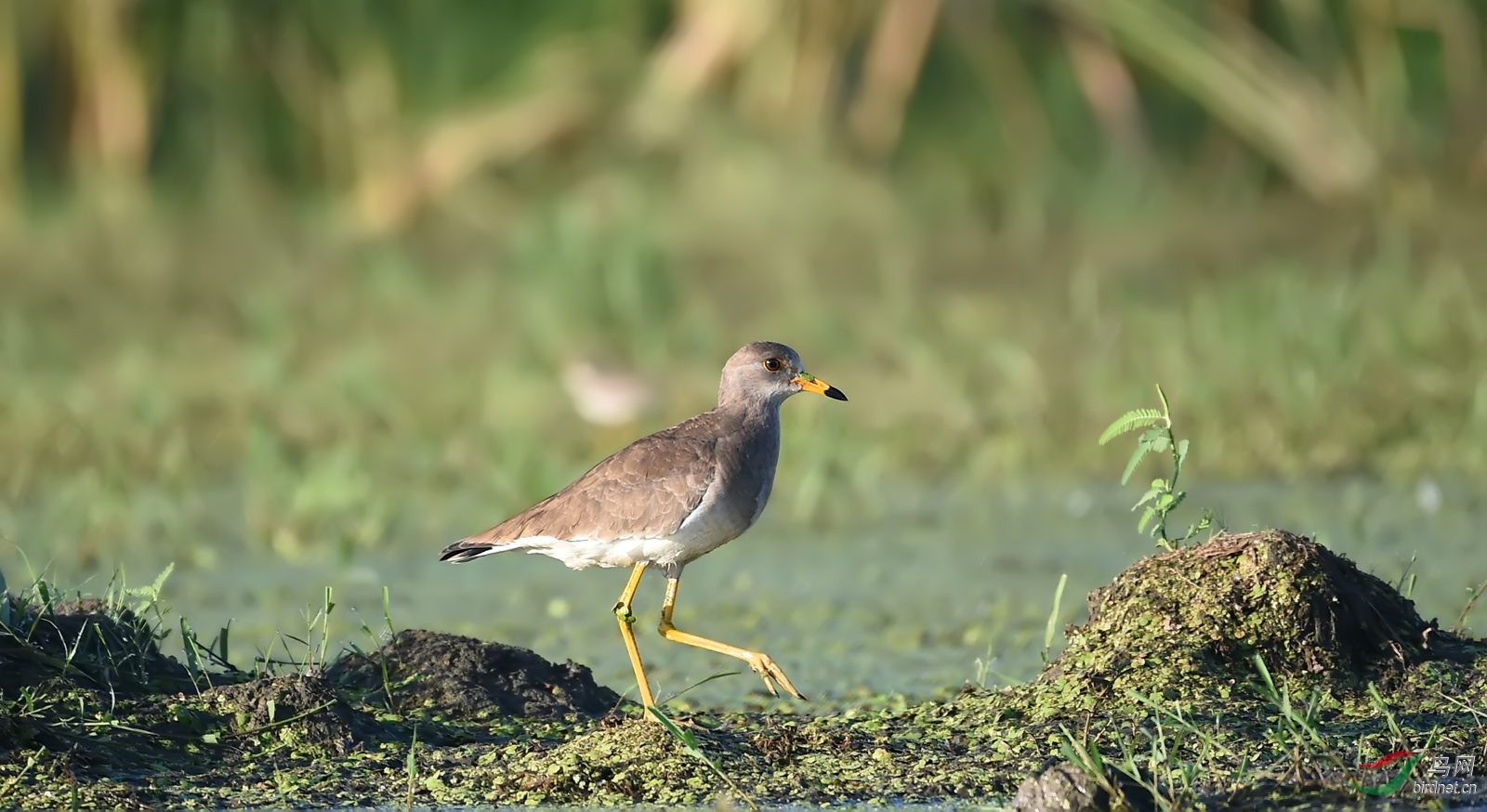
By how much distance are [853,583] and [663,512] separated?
1.43 m

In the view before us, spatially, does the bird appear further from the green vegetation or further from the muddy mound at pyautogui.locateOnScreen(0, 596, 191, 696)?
the muddy mound at pyautogui.locateOnScreen(0, 596, 191, 696)

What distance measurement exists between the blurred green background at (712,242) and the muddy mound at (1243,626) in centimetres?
249

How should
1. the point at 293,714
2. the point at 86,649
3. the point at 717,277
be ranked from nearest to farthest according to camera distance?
the point at 293,714, the point at 86,649, the point at 717,277

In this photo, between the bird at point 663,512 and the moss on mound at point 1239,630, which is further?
the bird at point 663,512

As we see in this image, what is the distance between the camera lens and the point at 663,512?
17.5 ft

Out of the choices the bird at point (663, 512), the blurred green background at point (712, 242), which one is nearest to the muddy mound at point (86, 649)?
the bird at point (663, 512)

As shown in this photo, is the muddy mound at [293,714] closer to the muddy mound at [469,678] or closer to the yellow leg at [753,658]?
the muddy mound at [469,678]

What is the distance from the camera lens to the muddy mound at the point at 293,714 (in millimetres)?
4688

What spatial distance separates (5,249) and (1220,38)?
5647 millimetres

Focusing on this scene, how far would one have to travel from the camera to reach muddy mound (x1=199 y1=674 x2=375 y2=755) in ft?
15.4

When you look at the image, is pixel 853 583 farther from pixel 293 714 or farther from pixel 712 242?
pixel 712 242

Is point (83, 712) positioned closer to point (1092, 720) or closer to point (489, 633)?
point (489, 633)

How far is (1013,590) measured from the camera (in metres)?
6.45

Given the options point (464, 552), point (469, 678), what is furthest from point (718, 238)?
point (469, 678)
